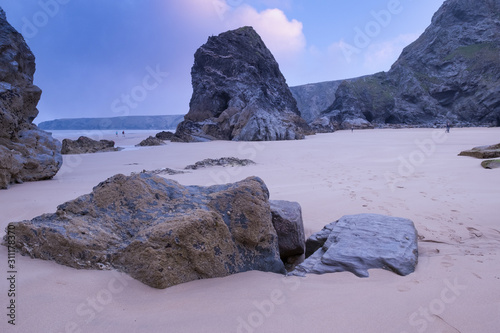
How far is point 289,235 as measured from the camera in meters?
2.93

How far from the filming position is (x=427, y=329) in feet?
4.81

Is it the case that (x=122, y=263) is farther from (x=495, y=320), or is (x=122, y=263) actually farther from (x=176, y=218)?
(x=495, y=320)

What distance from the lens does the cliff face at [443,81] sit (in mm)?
41438

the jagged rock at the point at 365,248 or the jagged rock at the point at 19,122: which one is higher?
the jagged rock at the point at 19,122

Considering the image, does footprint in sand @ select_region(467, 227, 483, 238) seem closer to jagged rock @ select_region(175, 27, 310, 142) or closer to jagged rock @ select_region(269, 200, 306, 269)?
jagged rock @ select_region(269, 200, 306, 269)

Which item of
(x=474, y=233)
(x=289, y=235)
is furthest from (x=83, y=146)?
(x=474, y=233)

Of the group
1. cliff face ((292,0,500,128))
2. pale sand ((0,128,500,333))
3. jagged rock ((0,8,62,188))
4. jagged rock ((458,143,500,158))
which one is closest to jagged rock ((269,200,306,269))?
pale sand ((0,128,500,333))

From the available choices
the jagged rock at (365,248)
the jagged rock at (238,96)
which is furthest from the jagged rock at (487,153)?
the jagged rock at (238,96)

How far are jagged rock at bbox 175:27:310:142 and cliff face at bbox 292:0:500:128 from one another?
15.0m

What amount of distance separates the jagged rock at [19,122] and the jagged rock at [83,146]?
30.1 ft

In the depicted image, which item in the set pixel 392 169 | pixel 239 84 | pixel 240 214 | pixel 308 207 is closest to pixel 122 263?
pixel 240 214

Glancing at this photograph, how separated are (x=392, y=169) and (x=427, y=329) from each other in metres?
6.87

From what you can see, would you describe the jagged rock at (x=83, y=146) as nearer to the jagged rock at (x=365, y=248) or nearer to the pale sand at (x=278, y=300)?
the pale sand at (x=278, y=300)

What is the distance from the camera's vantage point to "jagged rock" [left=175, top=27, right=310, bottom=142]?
2325 cm
